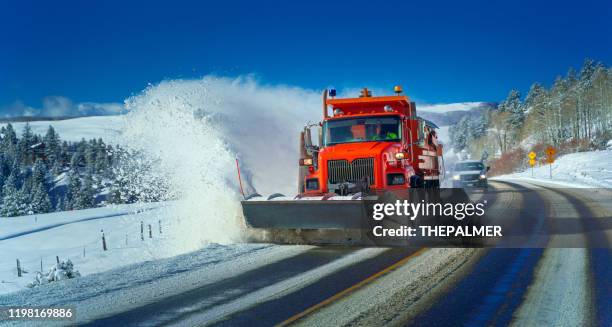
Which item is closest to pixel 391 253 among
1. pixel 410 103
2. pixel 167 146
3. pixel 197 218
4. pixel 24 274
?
pixel 410 103

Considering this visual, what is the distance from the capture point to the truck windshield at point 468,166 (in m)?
27.1

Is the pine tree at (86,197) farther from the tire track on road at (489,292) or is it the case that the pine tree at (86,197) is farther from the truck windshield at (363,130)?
the tire track on road at (489,292)

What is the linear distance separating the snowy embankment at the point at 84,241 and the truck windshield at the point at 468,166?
51.8 ft

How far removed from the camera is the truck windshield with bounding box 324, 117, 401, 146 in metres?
10.9

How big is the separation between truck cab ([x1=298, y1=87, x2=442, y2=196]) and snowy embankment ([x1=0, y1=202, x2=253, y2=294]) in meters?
2.43

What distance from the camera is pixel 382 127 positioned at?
1100 cm

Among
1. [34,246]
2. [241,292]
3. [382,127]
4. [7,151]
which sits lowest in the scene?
[34,246]

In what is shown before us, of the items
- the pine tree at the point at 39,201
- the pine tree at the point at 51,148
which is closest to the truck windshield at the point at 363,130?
the pine tree at the point at 39,201

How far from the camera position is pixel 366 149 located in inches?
405

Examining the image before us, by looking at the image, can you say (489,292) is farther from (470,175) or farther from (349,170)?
(470,175)

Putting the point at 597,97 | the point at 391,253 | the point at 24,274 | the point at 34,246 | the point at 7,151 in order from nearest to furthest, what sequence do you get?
the point at 391,253
the point at 24,274
the point at 34,246
the point at 597,97
the point at 7,151

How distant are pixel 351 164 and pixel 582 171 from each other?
3507 centimetres

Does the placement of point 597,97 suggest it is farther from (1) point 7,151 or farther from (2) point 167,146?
(1) point 7,151

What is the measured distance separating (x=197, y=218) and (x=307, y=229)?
3.21 m
